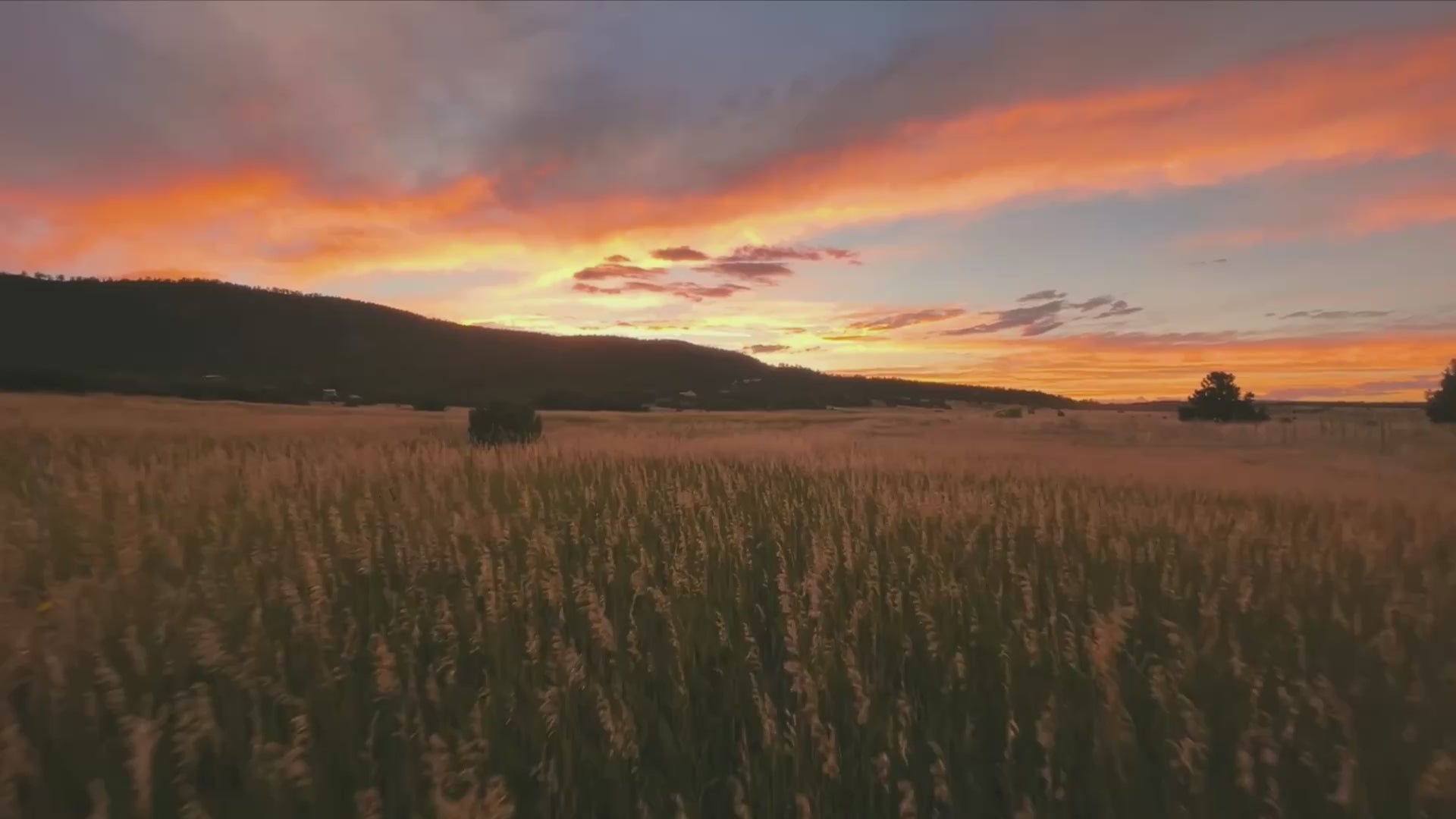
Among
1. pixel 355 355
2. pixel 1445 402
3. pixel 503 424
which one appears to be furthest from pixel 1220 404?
pixel 355 355

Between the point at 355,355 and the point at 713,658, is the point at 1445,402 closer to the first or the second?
the point at 713,658

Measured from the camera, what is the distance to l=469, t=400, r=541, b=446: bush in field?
934 inches

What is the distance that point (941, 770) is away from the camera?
300 cm

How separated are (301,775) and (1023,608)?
12.3ft

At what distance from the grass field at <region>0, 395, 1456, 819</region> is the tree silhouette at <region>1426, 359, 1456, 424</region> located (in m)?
30.2

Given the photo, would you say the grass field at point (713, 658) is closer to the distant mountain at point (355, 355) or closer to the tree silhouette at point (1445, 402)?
the tree silhouette at point (1445, 402)

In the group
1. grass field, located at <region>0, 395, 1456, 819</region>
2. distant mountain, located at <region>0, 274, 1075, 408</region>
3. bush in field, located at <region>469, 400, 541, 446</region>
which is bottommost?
grass field, located at <region>0, 395, 1456, 819</region>

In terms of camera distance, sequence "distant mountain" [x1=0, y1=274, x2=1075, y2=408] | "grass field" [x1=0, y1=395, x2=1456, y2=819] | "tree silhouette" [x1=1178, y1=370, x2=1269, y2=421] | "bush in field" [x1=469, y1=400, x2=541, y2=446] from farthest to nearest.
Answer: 1. "distant mountain" [x1=0, y1=274, x2=1075, y2=408]
2. "tree silhouette" [x1=1178, y1=370, x2=1269, y2=421]
3. "bush in field" [x1=469, y1=400, x2=541, y2=446]
4. "grass field" [x1=0, y1=395, x2=1456, y2=819]

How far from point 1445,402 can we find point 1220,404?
7774 millimetres

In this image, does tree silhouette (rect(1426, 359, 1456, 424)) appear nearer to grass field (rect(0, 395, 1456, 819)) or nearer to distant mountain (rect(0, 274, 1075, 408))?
grass field (rect(0, 395, 1456, 819))

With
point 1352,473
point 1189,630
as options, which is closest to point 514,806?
point 1189,630

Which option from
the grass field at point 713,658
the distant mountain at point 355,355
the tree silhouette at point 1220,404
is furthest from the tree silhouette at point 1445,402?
the distant mountain at point 355,355

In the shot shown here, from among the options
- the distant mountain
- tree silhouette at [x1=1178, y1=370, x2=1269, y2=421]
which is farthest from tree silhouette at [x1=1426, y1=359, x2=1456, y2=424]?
the distant mountain

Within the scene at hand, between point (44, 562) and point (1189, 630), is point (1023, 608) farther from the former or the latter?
point (44, 562)
